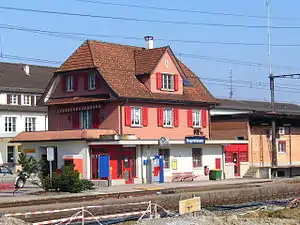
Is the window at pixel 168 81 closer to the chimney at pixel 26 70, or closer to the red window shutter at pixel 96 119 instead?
the red window shutter at pixel 96 119

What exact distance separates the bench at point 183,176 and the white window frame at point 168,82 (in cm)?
754

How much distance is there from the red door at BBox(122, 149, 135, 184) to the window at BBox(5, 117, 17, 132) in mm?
31242

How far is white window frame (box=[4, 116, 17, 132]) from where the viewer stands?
254 feet

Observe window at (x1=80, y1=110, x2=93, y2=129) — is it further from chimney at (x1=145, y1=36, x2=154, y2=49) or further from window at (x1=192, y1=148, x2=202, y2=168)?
chimney at (x1=145, y1=36, x2=154, y2=49)

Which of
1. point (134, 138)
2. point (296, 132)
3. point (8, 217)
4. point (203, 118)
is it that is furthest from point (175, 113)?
point (8, 217)

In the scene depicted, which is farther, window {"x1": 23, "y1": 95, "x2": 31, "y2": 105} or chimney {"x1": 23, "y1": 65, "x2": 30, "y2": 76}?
chimney {"x1": 23, "y1": 65, "x2": 30, "y2": 76}

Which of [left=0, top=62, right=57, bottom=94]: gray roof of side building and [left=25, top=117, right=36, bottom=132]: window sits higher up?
[left=0, top=62, right=57, bottom=94]: gray roof of side building

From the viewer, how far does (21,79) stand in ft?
276

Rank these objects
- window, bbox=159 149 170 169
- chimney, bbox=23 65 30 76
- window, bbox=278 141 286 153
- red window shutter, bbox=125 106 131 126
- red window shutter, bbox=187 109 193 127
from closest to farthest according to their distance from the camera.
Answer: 1. window, bbox=159 149 170 169
2. red window shutter, bbox=125 106 131 126
3. red window shutter, bbox=187 109 193 127
4. window, bbox=278 141 286 153
5. chimney, bbox=23 65 30 76

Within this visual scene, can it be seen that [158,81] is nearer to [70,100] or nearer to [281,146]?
[70,100]

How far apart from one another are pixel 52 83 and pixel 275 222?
126ft

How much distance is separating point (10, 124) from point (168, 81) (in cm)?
2718

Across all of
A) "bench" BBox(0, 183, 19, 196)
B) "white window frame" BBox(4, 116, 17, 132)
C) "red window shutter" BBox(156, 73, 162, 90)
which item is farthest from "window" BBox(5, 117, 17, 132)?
"bench" BBox(0, 183, 19, 196)

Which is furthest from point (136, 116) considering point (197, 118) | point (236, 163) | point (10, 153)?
point (10, 153)
